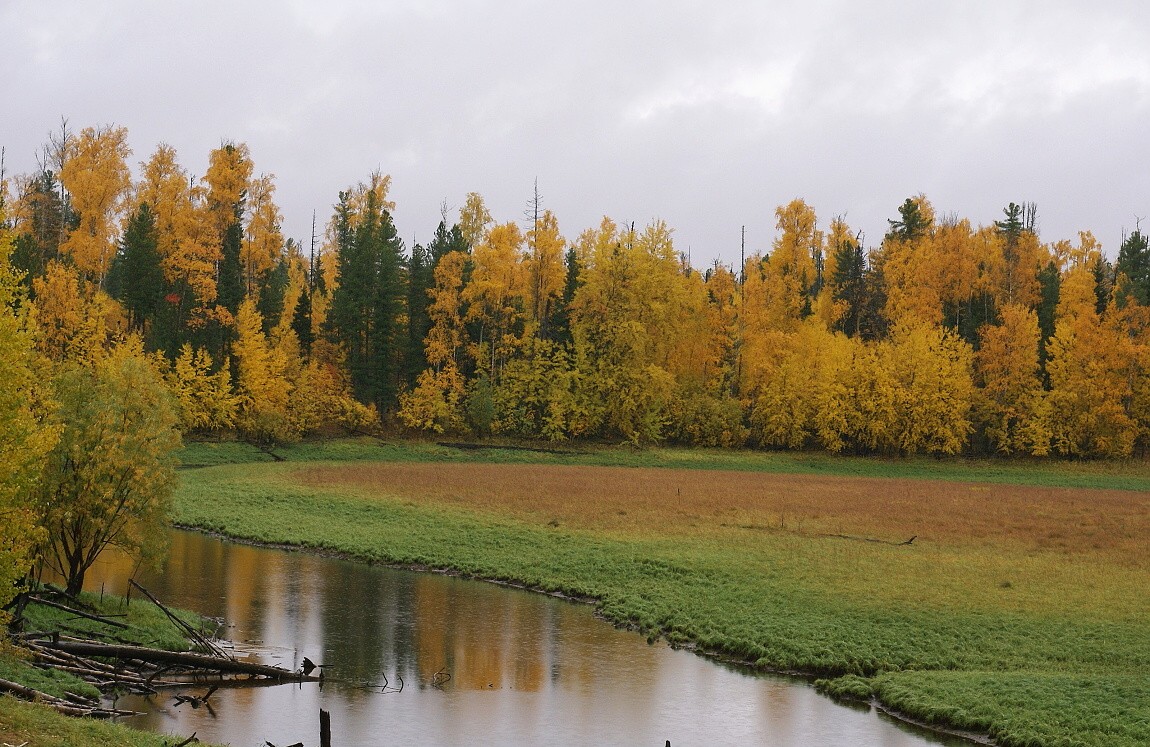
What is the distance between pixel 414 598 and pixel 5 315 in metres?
17.0

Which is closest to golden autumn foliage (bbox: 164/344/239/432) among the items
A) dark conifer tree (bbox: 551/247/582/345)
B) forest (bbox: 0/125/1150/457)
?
forest (bbox: 0/125/1150/457)

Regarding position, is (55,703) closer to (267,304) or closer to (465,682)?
(465,682)

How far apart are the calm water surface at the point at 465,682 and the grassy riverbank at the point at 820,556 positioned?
180cm

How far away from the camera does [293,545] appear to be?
41.8m

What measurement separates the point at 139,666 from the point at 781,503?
3610cm

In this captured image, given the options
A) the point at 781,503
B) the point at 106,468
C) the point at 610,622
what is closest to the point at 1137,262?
the point at 781,503

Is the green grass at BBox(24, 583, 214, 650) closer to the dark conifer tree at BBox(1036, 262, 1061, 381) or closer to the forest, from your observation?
the forest

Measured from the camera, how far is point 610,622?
2994 cm

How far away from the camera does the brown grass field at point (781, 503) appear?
42.8 m

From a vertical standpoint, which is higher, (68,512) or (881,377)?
(881,377)

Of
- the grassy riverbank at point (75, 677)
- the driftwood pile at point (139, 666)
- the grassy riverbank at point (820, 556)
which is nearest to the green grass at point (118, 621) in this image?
the grassy riverbank at point (75, 677)

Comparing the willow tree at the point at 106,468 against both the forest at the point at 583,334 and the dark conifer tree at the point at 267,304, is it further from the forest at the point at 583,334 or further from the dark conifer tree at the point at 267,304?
the dark conifer tree at the point at 267,304

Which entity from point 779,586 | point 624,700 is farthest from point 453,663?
point 779,586

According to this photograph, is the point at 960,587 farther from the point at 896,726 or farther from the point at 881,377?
the point at 881,377
